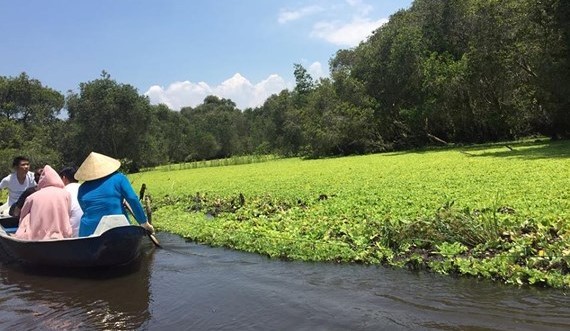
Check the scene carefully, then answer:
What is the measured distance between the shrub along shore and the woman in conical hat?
1.77m

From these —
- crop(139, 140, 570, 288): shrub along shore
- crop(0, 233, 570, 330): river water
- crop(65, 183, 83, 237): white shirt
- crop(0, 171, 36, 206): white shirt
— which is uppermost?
crop(0, 171, 36, 206): white shirt

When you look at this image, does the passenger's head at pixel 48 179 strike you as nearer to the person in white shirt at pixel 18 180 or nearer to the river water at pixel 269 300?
the river water at pixel 269 300

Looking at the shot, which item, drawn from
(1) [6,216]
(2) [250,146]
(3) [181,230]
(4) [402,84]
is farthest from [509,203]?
(2) [250,146]

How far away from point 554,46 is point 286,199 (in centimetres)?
1365

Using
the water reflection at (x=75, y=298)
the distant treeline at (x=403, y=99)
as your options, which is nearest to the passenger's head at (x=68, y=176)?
the water reflection at (x=75, y=298)

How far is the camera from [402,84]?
94.2 feet

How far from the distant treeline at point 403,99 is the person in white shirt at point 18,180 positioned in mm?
16334

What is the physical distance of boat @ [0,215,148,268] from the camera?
5660 mm

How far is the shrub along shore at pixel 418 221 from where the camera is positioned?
503cm

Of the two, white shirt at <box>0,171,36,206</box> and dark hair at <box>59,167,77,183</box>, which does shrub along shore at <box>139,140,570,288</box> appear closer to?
dark hair at <box>59,167,77,183</box>

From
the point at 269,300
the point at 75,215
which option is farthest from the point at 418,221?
the point at 75,215

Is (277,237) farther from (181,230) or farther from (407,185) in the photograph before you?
(407,185)

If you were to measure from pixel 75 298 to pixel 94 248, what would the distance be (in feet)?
2.15

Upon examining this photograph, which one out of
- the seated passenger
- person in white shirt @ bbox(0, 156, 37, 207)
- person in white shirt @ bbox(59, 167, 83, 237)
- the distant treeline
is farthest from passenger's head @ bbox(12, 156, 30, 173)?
the distant treeline
